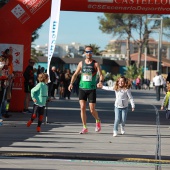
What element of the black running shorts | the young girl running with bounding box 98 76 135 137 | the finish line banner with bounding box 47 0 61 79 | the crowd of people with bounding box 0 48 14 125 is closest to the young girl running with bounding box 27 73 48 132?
the finish line banner with bounding box 47 0 61 79

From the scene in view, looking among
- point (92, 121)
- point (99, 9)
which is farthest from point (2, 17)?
point (92, 121)

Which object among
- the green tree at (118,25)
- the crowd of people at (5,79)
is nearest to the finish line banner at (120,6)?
the crowd of people at (5,79)

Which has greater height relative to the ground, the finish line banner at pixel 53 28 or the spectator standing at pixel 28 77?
the finish line banner at pixel 53 28

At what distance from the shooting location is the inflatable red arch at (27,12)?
19.9 m

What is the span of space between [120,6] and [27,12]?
8.93 feet

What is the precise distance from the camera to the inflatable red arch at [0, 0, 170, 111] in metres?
19.9

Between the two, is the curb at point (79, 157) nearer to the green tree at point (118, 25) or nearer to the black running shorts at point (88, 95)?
the black running shorts at point (88, 95)

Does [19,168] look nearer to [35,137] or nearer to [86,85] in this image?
[35,137]

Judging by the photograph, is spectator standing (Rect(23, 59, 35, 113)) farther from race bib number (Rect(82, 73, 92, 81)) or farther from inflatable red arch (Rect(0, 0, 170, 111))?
race bib number (Rect(82, 73, 92, 81))

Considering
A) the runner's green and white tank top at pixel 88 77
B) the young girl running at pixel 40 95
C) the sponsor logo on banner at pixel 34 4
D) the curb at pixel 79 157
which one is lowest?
the curb at pixel 79 157

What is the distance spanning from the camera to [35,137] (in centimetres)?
1367

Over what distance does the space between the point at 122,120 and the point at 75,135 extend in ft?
4.26

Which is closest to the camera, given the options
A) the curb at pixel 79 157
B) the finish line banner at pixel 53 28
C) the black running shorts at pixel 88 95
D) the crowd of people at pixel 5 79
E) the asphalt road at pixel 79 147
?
the asphalt road at pixel 79 147

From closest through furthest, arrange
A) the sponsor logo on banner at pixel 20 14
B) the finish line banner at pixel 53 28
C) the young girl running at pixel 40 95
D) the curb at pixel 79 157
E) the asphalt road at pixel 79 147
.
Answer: the asphalt road at pixel 79 147 < the curb at pixel 79 157 < the young girl running at pixel 40 95 < the finish line banner at pixel 53 28 < the sponsor logo on banner at pixel 20 14
